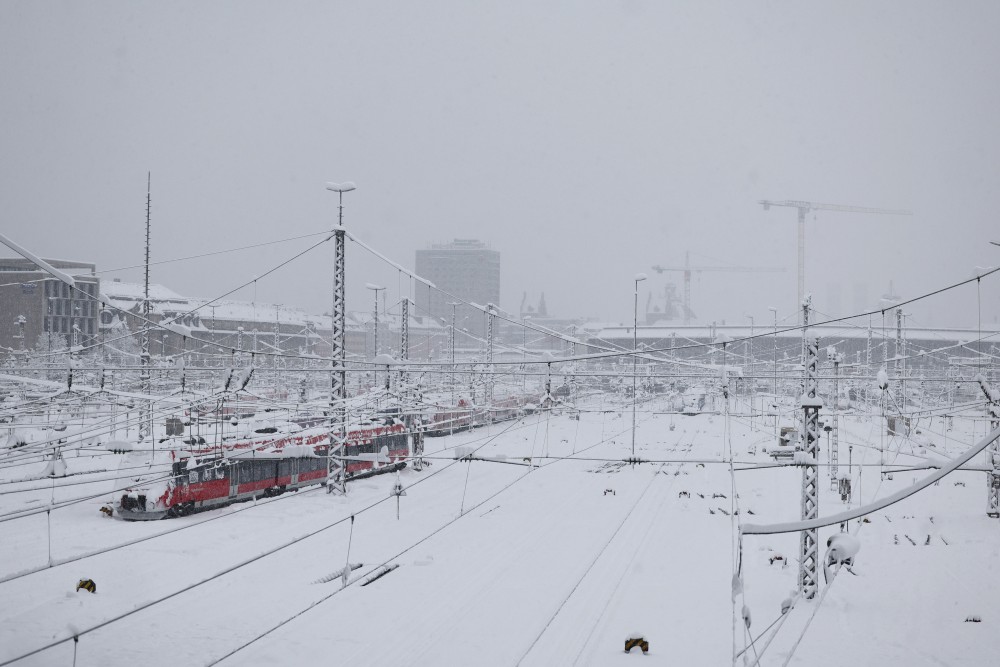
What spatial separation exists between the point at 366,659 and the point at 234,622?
2538 mm

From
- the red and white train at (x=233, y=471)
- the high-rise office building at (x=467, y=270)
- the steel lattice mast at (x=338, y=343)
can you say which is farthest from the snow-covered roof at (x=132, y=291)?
the high-rise office building at (x=467, y=270)

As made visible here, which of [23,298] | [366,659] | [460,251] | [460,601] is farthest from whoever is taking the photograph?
[460,251]

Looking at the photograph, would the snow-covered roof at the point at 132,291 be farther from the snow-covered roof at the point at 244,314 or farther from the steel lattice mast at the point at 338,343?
the steel lattice mast at the point at 338,343

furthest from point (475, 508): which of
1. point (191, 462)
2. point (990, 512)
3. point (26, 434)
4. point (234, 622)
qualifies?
point (26, 434)

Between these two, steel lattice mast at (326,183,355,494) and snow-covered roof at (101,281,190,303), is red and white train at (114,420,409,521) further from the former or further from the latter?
snow-covered roof at (101,281,190,303)

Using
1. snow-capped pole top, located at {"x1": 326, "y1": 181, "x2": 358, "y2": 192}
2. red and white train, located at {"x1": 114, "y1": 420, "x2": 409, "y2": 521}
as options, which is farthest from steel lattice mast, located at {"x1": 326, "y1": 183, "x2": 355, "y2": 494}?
red and white train, located at {"x1": 114, "y1": 420, "x2": 409, "y2": 521}

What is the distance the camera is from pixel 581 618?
37.3ft

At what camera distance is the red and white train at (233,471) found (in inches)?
684

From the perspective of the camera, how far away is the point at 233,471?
19.6 meters

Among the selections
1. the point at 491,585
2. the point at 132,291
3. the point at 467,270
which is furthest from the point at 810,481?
the point at 467,270

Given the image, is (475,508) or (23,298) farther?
(23,298)

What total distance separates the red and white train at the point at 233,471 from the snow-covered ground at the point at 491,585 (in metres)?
0.53

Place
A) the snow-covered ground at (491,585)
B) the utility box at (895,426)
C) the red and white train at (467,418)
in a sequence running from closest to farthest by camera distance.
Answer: the snow-covered ground at (491,585)
the utility box at (895,426)
the red and white train at (467,418)

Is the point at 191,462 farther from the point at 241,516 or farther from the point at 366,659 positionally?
the point at 366,659
